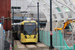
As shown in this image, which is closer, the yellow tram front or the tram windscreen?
the yellow tram front

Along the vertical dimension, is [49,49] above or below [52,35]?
below

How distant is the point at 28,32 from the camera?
22.4 metres

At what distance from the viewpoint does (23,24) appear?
22703 mm

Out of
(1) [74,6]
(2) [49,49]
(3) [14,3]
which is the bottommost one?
(2) [49,49]

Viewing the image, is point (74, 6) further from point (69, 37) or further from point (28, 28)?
point (69, 37)

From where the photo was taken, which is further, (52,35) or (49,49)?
(52,35)

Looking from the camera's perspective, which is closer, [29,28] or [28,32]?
[28,32]

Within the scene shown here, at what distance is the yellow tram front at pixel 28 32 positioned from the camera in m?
22.0

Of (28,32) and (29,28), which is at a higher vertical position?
(29,28)

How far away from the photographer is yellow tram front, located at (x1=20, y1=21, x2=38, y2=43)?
22.0m

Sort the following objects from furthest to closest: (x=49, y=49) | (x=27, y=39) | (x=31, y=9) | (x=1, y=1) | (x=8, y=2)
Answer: (x=31, y=9) < (x=8, y=2) < (x=1, y=1) < (x=27, y=39) < (x=49, y=49)

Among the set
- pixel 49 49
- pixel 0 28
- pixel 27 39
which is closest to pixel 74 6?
pixel 27 39

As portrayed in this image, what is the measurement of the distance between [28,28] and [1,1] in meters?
6.38

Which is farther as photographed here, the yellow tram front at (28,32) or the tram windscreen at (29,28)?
the tram windscreen at (29,28)
